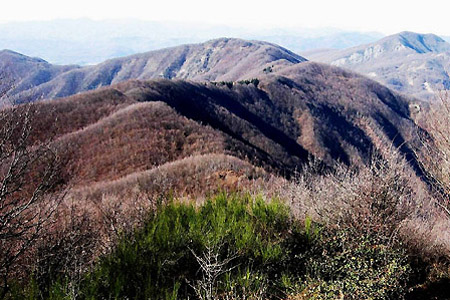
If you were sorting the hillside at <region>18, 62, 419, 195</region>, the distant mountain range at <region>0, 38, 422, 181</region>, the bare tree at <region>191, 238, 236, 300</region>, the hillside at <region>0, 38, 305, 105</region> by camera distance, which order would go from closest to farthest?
the bare tree at <region>191, 238, 236, 300</region>
the hillside at <region>18, 62, 419, 195</region>
the distant mountain range at <region>0, 38, 422, 181</region>
the hillside at <region>0, 38, 305, 105</region>

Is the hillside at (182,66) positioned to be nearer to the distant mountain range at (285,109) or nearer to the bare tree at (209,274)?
the distant mountain range at (285,109)

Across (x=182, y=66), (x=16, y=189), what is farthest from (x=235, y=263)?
(x=182, y=66)

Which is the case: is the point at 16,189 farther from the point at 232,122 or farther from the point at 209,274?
the point at 232,122

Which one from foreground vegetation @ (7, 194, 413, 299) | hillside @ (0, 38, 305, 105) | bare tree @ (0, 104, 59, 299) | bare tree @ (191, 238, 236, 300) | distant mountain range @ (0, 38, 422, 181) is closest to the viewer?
Result: bare tree @ (191, 238, 236, 300)

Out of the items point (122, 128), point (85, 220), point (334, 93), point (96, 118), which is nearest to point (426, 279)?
point (85, 220)

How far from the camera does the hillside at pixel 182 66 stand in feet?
485

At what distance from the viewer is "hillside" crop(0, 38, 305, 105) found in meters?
148

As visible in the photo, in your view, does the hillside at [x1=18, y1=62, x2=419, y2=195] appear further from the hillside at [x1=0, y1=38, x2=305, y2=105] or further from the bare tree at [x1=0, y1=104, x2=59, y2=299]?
the hillside at [x1=0, y1=38, x2=305, y2=105]

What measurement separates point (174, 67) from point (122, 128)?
475 feet

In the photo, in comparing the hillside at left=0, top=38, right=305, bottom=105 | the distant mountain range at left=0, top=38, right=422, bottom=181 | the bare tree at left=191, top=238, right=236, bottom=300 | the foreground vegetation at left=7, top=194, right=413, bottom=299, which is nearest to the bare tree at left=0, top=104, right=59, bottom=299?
the foreground vegetation at left=7, top=194, right=413, bottom=299

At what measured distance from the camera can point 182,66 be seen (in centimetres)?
17412

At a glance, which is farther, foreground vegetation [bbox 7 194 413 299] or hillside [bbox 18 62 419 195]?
hillside [bbox 18 62 419 195]

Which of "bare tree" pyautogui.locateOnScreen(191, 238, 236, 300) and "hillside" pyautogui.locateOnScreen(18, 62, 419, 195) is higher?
"bare tree" pyautogui.locateOnScreen(191, 238, 236, 300)

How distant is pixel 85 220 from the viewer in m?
6.42
